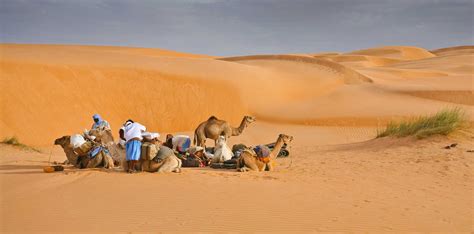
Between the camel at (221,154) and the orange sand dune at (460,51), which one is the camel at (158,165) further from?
the orange sand dune at (460,51)

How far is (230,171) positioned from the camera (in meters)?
10.6

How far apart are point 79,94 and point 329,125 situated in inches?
505

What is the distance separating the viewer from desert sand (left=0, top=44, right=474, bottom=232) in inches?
275

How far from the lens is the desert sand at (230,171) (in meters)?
6.98

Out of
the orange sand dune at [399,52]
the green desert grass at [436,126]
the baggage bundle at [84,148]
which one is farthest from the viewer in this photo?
the orange sand dune at [399,52]

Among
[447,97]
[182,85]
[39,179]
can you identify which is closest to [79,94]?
[182,85]

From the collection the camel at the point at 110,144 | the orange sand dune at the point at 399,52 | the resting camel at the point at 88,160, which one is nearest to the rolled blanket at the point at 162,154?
the camel at the point at 110,144

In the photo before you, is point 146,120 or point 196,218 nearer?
point 196,218

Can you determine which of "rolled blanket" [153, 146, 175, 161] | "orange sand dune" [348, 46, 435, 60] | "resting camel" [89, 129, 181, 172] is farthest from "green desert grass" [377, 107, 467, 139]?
"orange sand dune" [348, 46, 435, 60]

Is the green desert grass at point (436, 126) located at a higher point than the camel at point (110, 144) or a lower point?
higher

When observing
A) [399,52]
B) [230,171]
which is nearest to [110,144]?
[230,171]

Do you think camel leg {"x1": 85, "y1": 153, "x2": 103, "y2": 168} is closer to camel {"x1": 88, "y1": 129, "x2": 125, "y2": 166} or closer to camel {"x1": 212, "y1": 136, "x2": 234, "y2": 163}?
camel {"x1": 88, "y1": 129, "x2": 125, "y2": 166}

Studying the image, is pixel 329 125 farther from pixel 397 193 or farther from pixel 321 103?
pixel 397 193

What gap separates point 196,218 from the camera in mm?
6895
